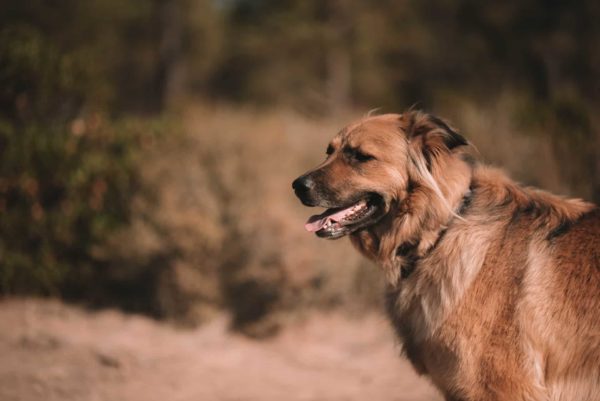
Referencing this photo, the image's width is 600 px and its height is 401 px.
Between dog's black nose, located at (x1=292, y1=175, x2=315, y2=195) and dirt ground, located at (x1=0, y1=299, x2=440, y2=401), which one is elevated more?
dog's black nose, located at (x1=292, y1=175, x2=315, y2=195)

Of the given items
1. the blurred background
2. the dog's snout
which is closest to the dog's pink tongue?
the dog's snout

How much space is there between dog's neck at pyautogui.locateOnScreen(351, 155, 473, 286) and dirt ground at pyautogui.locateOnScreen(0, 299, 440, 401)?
109 cm

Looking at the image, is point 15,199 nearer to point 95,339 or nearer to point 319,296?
point 95,339

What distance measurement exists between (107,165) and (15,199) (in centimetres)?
126

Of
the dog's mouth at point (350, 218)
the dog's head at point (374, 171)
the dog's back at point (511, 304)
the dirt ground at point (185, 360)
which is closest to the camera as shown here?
the dog's back at point (511, 304)

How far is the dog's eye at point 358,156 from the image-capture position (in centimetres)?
360

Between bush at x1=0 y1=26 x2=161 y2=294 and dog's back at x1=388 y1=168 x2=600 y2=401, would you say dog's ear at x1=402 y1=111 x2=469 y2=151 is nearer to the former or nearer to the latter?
dog's back at x1=388 y1=168 x2=600 y2=401

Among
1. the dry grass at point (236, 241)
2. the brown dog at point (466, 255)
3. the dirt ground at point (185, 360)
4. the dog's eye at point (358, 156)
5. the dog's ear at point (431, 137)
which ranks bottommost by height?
the dirt ground at point (185, 360)

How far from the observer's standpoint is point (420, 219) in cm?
332

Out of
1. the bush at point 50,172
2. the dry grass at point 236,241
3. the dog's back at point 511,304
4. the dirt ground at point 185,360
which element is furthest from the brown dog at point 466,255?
the bush at point 50,172

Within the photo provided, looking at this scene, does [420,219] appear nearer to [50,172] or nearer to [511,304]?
[511,304]

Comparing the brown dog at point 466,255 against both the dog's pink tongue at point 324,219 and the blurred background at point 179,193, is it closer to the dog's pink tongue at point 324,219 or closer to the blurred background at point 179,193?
the dog's pink tongue at point 324,219

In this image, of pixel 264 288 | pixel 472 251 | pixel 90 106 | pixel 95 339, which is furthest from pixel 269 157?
pixel 472 251

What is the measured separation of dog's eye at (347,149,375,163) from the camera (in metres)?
3.60
